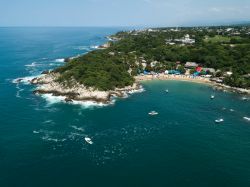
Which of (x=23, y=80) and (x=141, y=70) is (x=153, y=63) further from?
(x=23, y=80)

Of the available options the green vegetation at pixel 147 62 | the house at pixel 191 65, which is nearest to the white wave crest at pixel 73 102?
the green vegetation at pixel 147 62

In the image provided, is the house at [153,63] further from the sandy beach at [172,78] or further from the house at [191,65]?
the house at [191,65]

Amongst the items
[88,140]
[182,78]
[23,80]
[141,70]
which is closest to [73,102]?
[88,140]

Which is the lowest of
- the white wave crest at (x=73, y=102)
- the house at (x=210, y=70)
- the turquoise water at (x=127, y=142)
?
the turquoise water at (x=127, y=142)

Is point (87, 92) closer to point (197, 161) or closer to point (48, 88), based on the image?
point (48, 88)

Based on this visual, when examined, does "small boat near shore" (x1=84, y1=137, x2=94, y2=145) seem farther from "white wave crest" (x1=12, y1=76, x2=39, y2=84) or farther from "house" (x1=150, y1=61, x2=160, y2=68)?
"house" (x1=150, y1=61, x2=160, y2=68)
